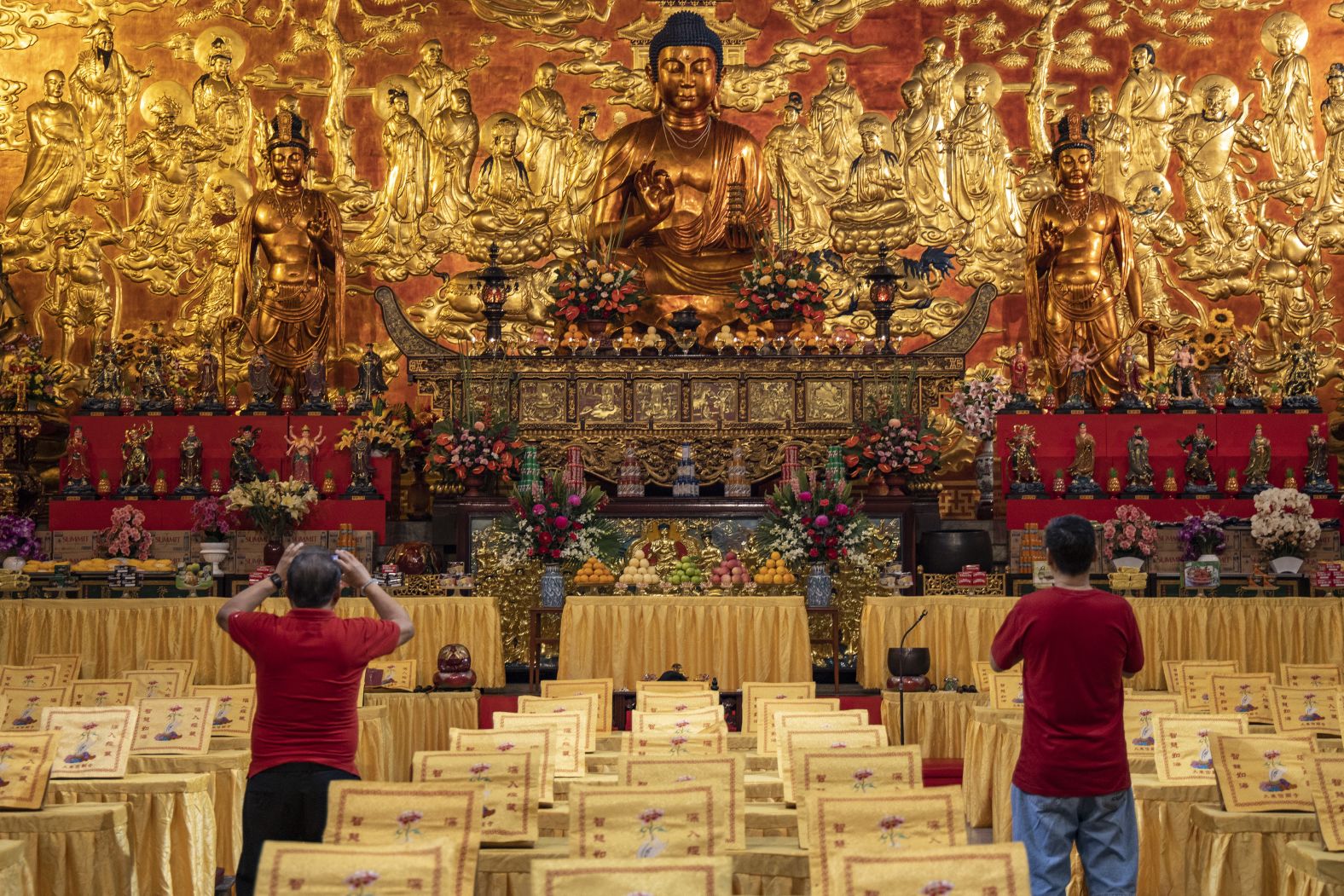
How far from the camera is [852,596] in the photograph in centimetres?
993

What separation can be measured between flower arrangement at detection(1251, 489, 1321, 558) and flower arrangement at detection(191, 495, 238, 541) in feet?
24.5

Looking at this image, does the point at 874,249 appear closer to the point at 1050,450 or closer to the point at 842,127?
the point at 842,127

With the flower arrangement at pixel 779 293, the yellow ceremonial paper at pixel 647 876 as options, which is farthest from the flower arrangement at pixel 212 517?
the yellow ceremonial paper at pixel 647 876

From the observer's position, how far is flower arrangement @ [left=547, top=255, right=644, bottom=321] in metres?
12.5

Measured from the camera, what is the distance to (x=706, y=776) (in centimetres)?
420

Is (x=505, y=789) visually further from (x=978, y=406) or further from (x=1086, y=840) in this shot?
(x=978, y=406)

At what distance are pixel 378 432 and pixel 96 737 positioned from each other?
7.16 meters

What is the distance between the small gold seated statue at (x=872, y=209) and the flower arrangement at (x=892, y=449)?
409 cm

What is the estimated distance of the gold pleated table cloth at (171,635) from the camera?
9.48 m

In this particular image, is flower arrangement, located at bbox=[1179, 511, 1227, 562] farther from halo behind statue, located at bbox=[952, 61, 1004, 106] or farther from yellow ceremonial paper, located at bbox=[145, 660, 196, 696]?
yellow ceremonial paper, located at bbox=[145, 660, 196, 696]

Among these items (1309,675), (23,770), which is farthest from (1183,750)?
(23,770)

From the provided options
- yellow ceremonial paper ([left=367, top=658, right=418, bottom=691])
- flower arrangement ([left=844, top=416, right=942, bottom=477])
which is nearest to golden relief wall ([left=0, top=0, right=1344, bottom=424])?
flower arrangement ([left=844, top=416, right=942, bottom=477])

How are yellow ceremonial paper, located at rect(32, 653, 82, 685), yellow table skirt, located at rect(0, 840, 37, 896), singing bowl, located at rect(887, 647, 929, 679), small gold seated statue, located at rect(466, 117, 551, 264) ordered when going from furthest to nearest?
1. small gold seated statue, located at rect(466, 117, 551, 264)
2. singing bowl, located at rect(887, 647, 929, 679)
3. yellow ceremonial paper, located at rect(32, 653, 82, 685)
4. yellow table skirt, located at rect(0, 840, 37, 896)

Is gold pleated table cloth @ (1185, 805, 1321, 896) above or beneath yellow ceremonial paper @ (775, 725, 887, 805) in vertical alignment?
beneath
